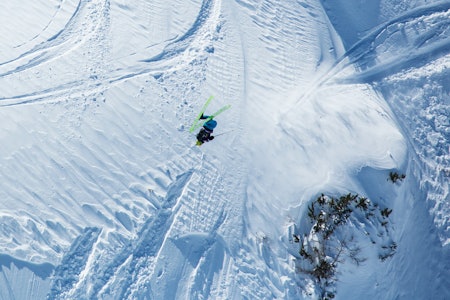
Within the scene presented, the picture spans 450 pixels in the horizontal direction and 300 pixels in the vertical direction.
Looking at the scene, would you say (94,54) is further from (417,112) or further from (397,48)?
(417,112)

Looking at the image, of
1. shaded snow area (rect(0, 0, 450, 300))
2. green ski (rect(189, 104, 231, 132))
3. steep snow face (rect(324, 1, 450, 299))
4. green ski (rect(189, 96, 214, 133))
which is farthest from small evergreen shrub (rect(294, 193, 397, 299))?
green ski (rect(189, 96, 214, 133))

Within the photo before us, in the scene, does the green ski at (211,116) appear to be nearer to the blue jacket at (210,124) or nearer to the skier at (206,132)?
the skier at (206,132)

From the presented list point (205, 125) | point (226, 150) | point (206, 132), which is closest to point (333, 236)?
point (226, 150)

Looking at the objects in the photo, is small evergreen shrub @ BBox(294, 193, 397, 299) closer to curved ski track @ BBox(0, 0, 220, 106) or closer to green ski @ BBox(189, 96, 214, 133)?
green ski @ BBox(189, 96, 214, 133)

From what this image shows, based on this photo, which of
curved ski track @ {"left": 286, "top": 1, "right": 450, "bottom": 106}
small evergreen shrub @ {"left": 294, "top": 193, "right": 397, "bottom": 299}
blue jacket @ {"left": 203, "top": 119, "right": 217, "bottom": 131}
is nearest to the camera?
small evergreen shrub @ {"left": 294, "top": 193, "right": 397, "bottom": 299}

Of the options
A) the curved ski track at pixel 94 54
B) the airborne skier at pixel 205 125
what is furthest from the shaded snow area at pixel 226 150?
the airborne skier at pixel 205 125

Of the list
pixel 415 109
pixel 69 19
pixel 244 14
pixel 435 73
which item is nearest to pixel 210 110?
pixel 244 14
